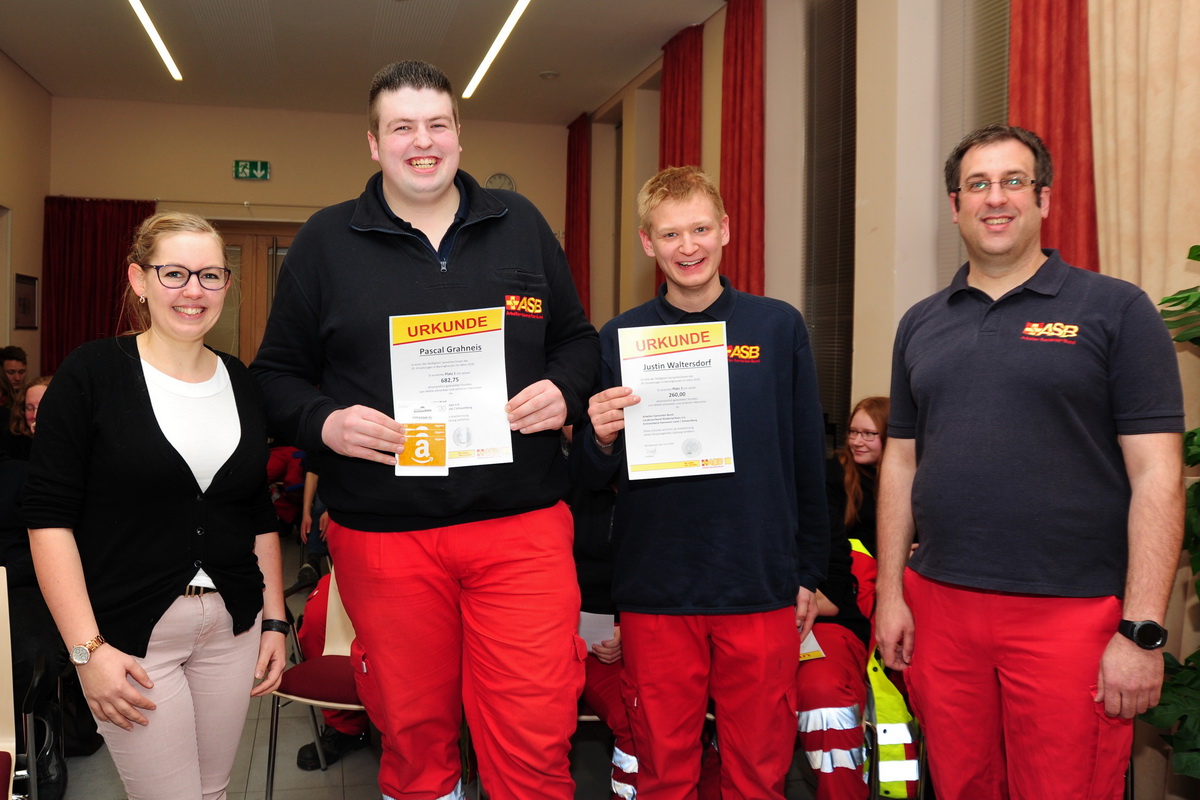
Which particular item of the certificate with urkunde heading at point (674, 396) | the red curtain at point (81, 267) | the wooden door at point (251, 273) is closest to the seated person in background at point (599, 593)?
the certificate with urkunde heading at point (674, 396)

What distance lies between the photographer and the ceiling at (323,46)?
707 cm

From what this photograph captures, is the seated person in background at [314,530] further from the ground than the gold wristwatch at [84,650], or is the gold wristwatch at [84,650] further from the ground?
the gold wristwatch at [84,650]

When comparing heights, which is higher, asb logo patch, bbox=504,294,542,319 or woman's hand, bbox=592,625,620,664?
asb logo patch, bbox=504,294,542,319

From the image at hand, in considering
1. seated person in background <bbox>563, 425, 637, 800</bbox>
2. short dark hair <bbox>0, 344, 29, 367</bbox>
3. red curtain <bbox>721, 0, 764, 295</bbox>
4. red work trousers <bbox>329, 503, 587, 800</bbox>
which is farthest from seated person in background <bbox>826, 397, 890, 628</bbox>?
short dark hair <bbox>0, 344, 29, 367</bbox>

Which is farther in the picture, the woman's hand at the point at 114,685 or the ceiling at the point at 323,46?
the ceiling at the point at 323,46

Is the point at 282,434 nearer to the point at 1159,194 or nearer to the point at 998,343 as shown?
the point at 998,343

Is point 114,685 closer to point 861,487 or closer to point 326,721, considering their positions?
point 326,721

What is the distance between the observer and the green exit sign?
10.3 metres

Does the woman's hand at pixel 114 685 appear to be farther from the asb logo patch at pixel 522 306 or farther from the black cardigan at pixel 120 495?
the asb logo patch at pixel 522 306

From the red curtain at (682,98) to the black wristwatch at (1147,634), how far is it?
6.05 metres

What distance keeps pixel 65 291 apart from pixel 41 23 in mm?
3334

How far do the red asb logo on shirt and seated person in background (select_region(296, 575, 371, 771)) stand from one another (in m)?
2.63

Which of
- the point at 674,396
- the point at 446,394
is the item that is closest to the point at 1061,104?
the point at 674,396

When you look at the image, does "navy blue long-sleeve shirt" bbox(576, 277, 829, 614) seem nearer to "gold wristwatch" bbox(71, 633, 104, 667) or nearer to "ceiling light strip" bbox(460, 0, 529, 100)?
"gold wristwatch" bbox(71, 633, 104, 667)
